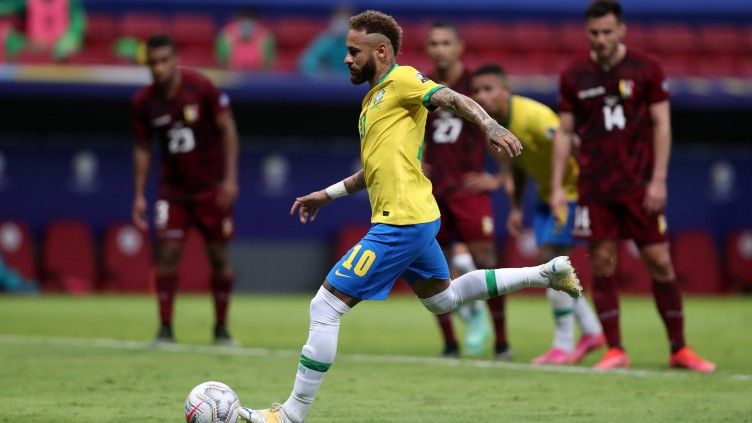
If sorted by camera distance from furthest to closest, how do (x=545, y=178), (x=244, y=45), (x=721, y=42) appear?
1. (x=721, y=42)
2. (x=244, y=45)
3. (x=545, y=178)

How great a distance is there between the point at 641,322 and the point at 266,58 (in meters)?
7.56

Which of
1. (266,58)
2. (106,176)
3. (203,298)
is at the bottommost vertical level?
(203,298)

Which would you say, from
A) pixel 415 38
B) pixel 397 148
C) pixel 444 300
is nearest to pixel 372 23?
pixel 397 148

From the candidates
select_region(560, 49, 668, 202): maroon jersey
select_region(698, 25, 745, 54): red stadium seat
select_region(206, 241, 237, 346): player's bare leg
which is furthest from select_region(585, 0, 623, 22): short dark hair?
select_region(698, 25, 745, 54): red stadium seat

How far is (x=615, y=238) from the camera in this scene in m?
9.06

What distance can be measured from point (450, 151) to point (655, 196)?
6.30 feet

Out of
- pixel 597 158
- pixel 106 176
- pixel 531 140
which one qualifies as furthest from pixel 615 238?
pixel 106 176

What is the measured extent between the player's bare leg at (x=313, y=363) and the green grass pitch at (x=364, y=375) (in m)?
0.40

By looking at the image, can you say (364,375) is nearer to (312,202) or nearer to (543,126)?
(312,202)

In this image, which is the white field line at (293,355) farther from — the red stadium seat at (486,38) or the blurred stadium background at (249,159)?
the red stadium seat at (486,38)

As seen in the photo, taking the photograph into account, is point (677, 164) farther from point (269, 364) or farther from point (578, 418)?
point (578, 418)

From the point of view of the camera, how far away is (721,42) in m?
22.3

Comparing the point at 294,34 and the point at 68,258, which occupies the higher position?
the point at 294,34

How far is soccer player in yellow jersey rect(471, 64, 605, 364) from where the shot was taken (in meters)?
9.77
